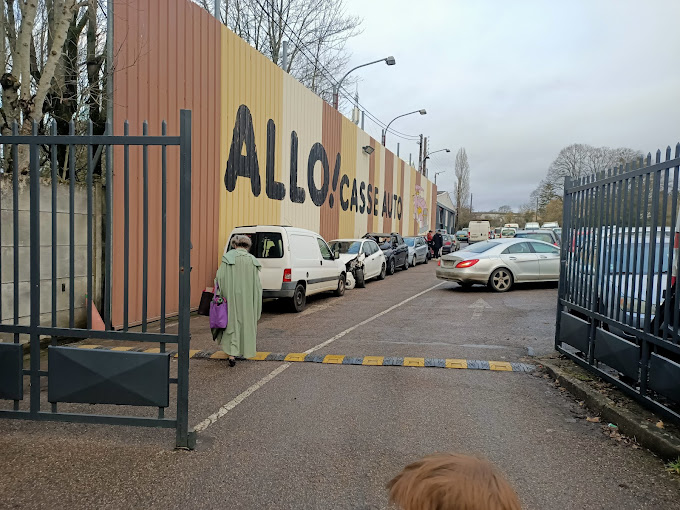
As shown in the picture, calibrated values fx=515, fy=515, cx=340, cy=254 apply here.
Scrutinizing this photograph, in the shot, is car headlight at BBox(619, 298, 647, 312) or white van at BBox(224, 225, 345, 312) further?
white van at BBox(224, 225, 345, 312)

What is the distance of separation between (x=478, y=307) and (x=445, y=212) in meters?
57.9

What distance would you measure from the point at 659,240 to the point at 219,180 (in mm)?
9449

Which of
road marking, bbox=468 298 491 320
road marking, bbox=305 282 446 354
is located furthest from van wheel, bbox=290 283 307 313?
road marking, bbox=468 298 491 320

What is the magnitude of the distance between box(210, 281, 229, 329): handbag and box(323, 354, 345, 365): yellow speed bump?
4.59 feet

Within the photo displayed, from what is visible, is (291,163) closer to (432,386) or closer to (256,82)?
(256,82)

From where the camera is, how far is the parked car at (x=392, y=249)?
20.7 meters

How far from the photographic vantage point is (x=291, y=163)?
52.6ft

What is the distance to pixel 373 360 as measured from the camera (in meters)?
6.76

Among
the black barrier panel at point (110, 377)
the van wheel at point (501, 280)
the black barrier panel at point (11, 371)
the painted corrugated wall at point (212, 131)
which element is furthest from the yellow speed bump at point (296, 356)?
the van wheel at point (501, 280)

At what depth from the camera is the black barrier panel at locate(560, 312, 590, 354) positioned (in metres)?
5.83

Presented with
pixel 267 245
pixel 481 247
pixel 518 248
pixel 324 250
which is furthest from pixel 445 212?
pixel 267 245

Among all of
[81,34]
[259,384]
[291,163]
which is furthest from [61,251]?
[291,163]

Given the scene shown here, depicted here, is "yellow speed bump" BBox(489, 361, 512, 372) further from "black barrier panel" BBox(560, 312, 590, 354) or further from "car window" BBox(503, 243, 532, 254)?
"car window" BBox(503, 243, 532, 254)

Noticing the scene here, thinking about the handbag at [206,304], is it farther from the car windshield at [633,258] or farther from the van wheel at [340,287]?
the van wheel at [340,287]
